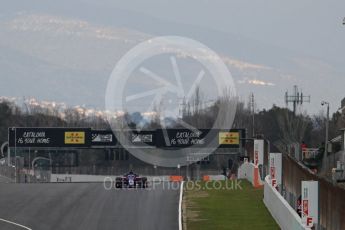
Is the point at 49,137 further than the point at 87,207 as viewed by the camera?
Yes

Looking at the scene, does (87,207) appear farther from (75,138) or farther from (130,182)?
(75,138)

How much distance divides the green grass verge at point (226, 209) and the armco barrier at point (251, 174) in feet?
1.58

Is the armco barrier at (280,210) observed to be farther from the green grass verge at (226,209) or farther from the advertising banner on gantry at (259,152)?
the advertising banner on gantry at (259,152)

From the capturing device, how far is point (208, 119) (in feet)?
415

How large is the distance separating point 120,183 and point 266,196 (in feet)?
39.7

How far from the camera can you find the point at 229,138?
218ft

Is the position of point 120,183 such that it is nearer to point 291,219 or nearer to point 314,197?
point 291,219

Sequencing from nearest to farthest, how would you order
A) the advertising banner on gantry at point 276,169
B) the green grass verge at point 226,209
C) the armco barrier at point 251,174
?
the green grass verge at point 226,209, the advertising banner on gantry at point 276,169, the armco barrier at point 251,174

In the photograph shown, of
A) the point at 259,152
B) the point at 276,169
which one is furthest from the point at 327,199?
the point at 259,152

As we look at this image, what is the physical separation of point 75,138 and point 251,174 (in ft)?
84.4

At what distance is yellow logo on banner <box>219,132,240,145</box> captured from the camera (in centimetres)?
6606

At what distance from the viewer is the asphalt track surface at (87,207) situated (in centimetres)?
2859

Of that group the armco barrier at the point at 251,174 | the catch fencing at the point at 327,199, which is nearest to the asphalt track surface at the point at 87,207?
the armco barrier at the point at 251,174

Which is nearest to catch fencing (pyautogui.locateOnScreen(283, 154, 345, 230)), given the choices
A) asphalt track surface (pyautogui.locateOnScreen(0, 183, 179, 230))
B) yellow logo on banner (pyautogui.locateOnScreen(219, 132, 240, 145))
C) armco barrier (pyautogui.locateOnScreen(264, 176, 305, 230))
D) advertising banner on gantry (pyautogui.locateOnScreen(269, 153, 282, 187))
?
armco barrier (pyautogui.locateOnScreen(264, 176, 305, 230))
